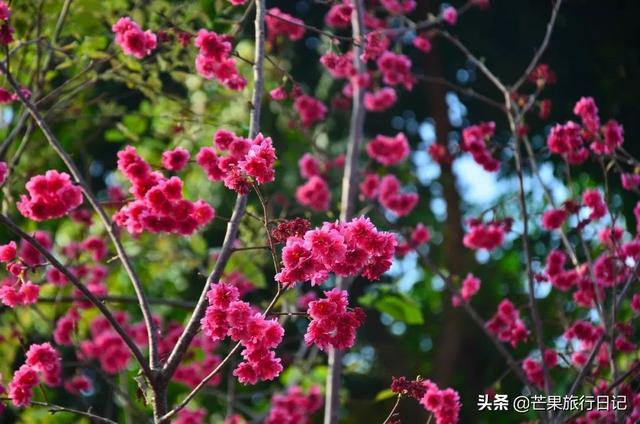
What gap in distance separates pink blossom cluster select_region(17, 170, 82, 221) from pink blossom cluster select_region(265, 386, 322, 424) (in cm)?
209

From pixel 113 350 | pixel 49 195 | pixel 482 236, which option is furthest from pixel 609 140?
pixel 113 350

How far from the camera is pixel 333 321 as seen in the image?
7.88 ft

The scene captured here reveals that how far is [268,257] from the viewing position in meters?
5.57

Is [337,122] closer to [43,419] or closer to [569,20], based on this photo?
[569,20]

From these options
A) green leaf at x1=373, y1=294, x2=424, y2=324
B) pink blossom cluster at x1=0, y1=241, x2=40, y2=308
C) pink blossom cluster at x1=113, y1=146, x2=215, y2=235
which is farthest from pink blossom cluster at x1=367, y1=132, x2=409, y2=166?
pink blossom cluster at x1=0, y1=241, x2=40, y2=308

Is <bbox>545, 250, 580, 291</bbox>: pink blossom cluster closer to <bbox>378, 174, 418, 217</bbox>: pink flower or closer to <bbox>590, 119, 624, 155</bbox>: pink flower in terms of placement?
<bbox>590, 119, 624, 155</bbox>: pink flower

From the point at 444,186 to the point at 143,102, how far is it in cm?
252

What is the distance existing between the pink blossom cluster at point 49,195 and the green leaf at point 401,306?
204 cm

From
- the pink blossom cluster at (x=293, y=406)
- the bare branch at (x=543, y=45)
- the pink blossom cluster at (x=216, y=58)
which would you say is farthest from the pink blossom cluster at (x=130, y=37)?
the pink blossom cluster at (x=293, y=406)

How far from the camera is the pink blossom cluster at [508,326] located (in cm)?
390

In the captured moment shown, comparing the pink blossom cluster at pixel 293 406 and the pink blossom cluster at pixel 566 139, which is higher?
the pink blossom cluster at pixel 566 139

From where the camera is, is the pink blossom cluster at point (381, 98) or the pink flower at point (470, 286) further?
the pink blossom cluster at point (381, 98)

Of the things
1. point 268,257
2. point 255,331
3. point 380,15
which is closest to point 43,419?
point 268,257

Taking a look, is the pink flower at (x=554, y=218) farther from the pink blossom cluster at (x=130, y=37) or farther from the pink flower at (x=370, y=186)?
the pink blossom cluster at (x=130, y=37)
